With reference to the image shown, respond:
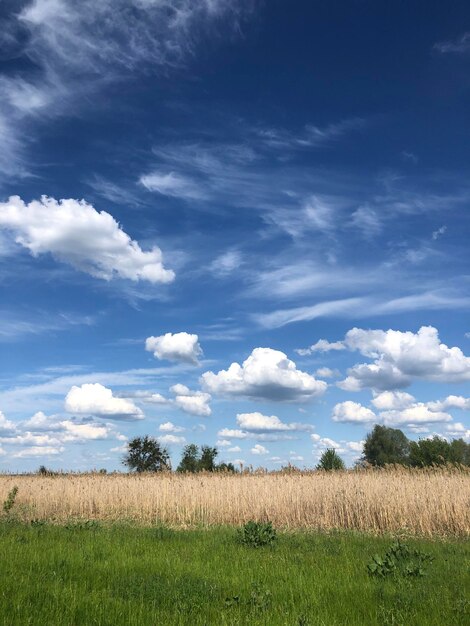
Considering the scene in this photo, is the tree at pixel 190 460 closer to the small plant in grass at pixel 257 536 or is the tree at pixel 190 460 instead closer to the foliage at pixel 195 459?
the foliage at pixel 195 459

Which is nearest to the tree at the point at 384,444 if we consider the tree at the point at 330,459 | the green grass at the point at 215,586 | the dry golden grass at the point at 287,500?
the tree at the point at 330,459

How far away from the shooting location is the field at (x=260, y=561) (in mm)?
6867

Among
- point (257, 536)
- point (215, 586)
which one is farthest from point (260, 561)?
point (215, 586)

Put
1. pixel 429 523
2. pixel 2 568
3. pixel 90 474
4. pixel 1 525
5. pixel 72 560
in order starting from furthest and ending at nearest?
pixel 90 474 < pixel 429 523 < pixel 1 525 < pixel 72 560 < pixel 2 568

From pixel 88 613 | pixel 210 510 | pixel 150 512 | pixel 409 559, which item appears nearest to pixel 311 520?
pixel 210 510

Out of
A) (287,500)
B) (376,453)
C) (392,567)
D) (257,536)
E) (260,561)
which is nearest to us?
(392,567)

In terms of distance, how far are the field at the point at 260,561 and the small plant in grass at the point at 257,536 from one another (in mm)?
225

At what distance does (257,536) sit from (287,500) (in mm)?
8844

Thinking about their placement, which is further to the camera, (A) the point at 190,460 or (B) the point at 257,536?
(A) the point at 190,460

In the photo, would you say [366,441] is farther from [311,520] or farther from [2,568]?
[2,568]

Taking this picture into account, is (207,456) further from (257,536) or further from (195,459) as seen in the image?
(257,536)

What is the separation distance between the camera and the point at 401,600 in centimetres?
755

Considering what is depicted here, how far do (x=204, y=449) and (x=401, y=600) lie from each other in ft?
173

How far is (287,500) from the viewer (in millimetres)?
21625
